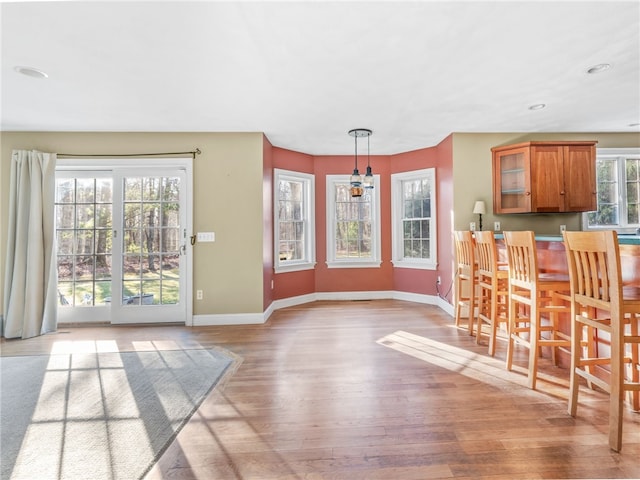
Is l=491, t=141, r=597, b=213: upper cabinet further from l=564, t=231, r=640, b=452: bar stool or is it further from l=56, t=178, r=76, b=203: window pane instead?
l=56, t=178, r=76, b=203: window pane

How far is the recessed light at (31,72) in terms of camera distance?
8.40 ft

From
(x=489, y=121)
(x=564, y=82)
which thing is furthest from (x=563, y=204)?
(x=564, y=82)

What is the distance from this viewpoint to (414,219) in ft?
17.4

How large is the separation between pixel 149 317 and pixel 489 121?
16.4ft

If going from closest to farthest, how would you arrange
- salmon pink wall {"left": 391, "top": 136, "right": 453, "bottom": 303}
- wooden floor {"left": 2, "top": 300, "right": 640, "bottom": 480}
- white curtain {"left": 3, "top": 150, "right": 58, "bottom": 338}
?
wooden floor {"left": 2, "top": 300, "right": 640, "bottom": 480} < white curtain {"left": 3, "top": 150, "right": 58, "bottom": 338} < salmon pink wall {"left": 391, "top": 136, "right": 453, "bottom": 303}

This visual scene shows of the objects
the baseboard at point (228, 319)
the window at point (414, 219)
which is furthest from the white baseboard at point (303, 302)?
the window at point (414, 219)

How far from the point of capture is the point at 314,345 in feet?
10.8

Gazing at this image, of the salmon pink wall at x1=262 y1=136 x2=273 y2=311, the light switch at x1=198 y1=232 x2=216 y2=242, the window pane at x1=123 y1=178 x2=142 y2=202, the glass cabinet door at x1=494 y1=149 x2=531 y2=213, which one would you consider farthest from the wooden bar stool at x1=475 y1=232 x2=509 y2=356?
the window pane at x1=123 y1=178 x2=142 y2=202

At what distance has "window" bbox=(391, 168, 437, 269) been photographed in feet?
16.5

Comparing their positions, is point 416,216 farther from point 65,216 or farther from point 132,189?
point 65,216

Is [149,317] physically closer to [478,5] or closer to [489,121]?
[478,5]

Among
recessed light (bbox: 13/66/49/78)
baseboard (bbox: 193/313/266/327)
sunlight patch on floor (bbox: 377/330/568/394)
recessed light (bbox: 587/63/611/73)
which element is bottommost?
sunlight patch on floor (bbox: 377/330/568/394)

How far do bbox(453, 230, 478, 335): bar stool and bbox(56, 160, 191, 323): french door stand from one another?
11.2ft

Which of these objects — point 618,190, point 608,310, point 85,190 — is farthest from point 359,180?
point 618,190
